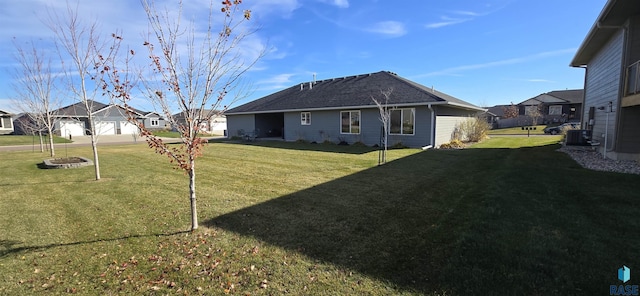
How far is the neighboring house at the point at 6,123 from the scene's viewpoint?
119 feet

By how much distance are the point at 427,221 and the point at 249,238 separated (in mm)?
2580

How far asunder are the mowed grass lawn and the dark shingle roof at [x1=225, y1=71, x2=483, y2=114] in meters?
8.69

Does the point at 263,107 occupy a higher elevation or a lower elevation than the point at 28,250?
higher

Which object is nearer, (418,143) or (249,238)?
(249,238)

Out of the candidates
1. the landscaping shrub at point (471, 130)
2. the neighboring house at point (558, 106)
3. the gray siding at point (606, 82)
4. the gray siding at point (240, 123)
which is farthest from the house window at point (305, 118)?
the neighboring house at point (558, 106)

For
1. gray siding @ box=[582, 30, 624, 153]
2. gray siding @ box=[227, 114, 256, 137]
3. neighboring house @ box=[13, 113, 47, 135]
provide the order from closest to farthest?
gray siding @ box=[582, 30, 624, 153] < neighboring house @ box=[13, 113, 47, 135] < gray siding @ box=[227, 114, 256, 137]

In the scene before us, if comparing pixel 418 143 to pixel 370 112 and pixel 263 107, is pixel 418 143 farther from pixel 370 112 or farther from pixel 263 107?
pixel 263 107

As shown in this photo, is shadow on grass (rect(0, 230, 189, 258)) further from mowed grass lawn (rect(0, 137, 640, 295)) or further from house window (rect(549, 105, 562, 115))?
house window (rect(549, 105, 562, 115))

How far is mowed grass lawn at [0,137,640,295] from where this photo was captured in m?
2.78

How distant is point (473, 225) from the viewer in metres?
3.92

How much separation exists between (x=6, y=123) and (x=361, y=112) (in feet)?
158

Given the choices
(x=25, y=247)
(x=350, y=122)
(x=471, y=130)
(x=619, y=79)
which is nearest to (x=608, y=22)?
(x=619, y=79)

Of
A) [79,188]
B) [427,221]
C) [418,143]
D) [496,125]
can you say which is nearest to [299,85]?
[418,143]

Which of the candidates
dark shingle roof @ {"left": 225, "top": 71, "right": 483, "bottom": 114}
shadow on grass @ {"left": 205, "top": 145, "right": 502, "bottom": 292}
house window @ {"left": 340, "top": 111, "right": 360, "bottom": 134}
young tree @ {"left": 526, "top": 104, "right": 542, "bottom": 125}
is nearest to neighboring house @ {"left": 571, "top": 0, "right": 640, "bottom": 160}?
dark shingle roof @ {"left": 225, "top": 71, "right": 483, "bottom": 114}
